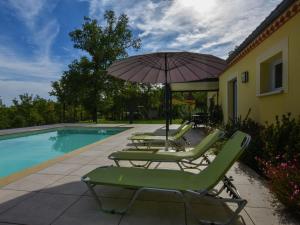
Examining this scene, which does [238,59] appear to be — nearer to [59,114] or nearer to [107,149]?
[107,149]

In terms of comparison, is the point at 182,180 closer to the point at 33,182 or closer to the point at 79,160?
the point at 33,182

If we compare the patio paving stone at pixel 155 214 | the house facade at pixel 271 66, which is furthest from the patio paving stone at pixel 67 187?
the house facade at pixel 271 66

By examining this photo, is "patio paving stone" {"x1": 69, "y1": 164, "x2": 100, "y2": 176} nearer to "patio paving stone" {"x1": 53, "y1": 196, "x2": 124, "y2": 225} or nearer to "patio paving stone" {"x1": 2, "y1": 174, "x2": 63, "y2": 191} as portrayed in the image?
"patio paving stone" {"x1": 2, "y1": 174, "x2": 63, "y2": 191}

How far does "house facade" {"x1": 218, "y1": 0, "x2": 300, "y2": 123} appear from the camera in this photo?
15.7 feet

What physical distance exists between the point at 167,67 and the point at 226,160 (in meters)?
4.24

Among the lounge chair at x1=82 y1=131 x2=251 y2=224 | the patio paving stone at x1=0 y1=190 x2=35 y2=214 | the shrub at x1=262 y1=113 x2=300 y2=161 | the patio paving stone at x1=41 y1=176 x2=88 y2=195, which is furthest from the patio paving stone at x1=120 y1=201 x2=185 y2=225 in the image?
the shrub at x1=262 y1=113 x2=300 y2=161

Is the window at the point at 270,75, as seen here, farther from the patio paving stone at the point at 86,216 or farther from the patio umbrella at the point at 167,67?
the patio paving stone at the point at 86,216

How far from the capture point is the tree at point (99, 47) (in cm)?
2476

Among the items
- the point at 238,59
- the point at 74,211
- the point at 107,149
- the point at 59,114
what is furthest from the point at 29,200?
the point at 59,114

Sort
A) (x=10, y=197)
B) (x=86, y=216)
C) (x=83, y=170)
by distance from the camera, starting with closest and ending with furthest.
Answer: (x=86, y=216) → (x=10, y=197) → (x=83, y=170)

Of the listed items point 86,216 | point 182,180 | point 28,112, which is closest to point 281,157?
point 182,180

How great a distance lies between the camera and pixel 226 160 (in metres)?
3.19

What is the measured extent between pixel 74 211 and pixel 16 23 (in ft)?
51.2

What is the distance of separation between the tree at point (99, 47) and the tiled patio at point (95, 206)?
67.8 feet
